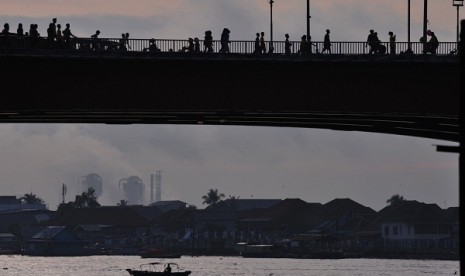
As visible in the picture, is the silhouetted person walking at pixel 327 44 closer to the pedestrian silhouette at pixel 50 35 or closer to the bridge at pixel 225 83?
the bridge at pixel 225 83

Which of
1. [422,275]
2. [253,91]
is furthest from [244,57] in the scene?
[422,275]

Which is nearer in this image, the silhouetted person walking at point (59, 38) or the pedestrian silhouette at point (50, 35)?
the pedestrian silhouette at point (50, 35)

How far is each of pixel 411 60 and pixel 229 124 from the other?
729 inches

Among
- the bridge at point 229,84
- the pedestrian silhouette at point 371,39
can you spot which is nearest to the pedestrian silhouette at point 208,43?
the bridge at point 229,84

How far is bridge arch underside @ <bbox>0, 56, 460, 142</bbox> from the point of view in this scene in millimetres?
75938

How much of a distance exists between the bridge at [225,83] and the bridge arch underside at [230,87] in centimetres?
5

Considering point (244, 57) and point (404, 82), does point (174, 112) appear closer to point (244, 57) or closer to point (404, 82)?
point (244, 57)

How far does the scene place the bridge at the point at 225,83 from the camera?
75.8 metres

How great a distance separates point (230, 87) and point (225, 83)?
1.11 ft

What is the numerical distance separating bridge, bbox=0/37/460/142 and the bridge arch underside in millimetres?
52

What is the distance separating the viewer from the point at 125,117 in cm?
8719

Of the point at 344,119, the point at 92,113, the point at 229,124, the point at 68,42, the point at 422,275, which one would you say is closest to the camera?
the point at 68,42

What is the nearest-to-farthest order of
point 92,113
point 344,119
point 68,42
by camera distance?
point 68,42
point 92,113
point 344,119

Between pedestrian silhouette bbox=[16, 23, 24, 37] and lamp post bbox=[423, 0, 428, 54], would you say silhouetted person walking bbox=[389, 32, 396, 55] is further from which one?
pedestrian silhouette bbox=[16, 23, 24, 37]
